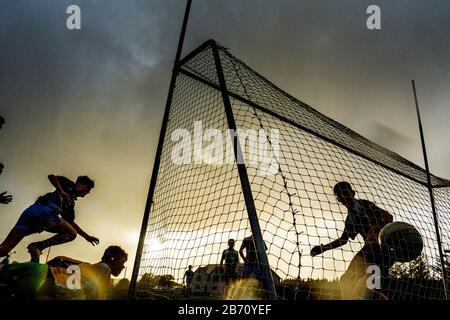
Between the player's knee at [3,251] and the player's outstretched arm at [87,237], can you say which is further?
the player's outstretched arm at [87,237]

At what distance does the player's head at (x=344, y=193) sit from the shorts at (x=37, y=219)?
396cm

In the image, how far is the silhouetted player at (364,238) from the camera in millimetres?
3244

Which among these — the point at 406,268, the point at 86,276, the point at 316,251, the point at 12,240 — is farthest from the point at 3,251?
the point at 406,268

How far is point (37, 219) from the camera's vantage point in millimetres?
3703

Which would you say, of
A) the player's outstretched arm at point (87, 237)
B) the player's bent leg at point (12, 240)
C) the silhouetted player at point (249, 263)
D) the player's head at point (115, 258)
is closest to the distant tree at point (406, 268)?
the silhouetted player at point (249, 263)

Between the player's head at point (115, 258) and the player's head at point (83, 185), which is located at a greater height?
the player's head at point (83, 185)

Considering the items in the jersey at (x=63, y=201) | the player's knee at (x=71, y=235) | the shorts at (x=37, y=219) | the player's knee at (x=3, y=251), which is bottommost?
the player's knee at (x=3, y=251)

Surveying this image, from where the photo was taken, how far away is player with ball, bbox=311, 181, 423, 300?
3.29 m

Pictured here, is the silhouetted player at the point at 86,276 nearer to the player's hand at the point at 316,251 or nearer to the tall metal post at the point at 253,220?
the tall metal post at the point at 253,220

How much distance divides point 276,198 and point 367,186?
1.97m

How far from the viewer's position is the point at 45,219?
3773 mm
